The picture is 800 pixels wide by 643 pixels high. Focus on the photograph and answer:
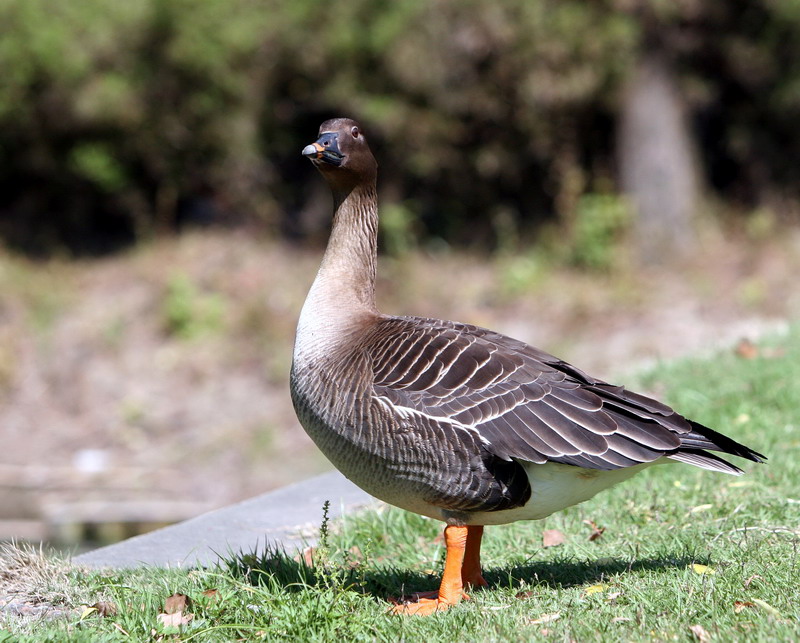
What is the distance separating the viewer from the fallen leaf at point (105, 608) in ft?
12.5

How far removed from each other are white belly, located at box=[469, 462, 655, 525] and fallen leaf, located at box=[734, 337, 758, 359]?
14.3ft

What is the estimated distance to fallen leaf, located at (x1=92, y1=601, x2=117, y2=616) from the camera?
3816mm

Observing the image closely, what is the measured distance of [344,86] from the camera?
41.6 ft

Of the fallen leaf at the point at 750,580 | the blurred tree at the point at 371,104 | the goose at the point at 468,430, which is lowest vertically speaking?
the fallen leaf at the point at 750,580

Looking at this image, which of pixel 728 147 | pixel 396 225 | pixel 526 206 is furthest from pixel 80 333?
pixel 728 147

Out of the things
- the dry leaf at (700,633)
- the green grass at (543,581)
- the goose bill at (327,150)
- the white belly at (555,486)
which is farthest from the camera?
the goose bill at (327,150)

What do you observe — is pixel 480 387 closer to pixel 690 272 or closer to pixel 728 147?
pixel 690 272

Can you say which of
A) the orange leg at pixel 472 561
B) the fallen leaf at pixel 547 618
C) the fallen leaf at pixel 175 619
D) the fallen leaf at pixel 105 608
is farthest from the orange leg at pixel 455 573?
the fallen leaf at pixel 105 608

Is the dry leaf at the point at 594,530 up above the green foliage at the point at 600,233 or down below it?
below

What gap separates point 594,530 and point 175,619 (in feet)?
7.06

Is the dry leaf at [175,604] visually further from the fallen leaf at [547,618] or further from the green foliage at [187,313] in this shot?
the green foliage at [187,313]

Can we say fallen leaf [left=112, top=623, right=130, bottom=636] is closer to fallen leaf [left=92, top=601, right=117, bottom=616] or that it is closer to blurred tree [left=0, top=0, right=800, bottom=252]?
fallen leaf [left=92, top=601, right=117, bottom=616]

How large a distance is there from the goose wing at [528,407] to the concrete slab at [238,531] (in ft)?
3.42

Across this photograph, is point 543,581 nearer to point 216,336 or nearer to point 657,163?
point 216,336
